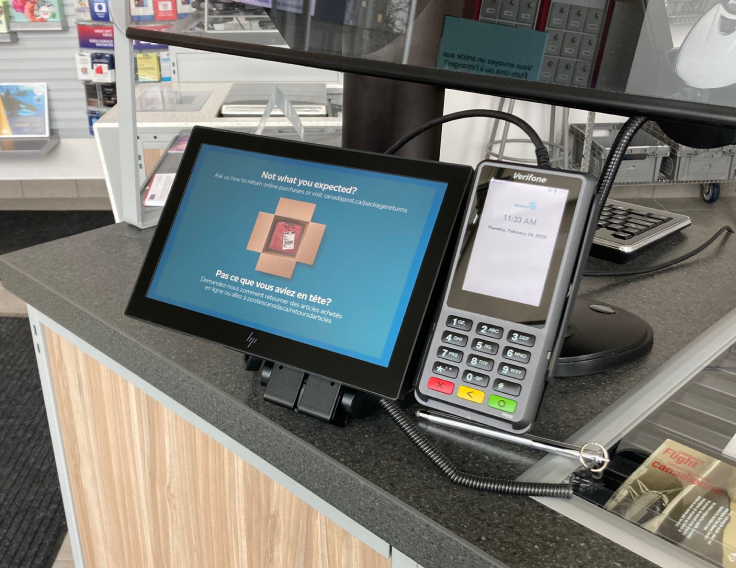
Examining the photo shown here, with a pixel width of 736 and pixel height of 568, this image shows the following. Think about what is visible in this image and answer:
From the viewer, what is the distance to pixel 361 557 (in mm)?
598

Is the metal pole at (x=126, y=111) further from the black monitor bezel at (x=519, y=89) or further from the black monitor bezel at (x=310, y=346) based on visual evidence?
the black monitor bezel at (x=310, y=346)

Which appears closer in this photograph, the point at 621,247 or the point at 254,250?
the point at 254,250

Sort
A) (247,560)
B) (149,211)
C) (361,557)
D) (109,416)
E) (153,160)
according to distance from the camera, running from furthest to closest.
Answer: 1. (153,160)
2. (149,211)
3. (109,416)
4. (247,560)
5. (361,557)

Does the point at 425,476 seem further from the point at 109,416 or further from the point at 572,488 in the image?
the point at 109,416

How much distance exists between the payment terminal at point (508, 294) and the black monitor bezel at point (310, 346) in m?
0.02

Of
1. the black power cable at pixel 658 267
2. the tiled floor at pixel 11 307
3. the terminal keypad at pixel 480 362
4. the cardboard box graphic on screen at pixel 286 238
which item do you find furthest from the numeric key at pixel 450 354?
the tiled floor at pixel 11 307

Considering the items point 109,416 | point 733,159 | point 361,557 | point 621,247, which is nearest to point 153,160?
point 109,416

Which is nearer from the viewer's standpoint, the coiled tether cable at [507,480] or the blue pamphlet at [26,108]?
the coiled tether cable at [507,480]

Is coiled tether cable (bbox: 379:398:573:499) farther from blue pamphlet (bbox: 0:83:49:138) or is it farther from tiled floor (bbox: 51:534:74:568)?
blue pamphlet (bbox: 0:83:49:138)

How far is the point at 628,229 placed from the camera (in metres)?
0.99

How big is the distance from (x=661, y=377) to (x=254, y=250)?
0.43 m

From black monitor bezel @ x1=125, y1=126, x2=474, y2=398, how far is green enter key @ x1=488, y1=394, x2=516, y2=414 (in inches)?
2.9

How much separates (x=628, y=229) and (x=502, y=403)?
1.92 feet

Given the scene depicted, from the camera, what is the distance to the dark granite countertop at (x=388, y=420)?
1.55ft
